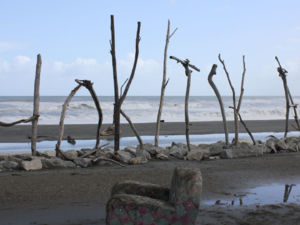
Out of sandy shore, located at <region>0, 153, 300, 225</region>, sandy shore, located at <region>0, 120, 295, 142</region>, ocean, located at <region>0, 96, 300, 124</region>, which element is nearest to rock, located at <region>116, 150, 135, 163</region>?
sandy shore, located at <region>0, 153, 300, 225</region>

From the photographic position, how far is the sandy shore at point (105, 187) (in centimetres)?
565

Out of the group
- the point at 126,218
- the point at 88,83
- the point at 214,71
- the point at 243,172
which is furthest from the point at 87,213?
the point at 214,71

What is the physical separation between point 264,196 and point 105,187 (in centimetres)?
246

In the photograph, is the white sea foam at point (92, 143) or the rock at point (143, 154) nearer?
the rock at point (143, 154)

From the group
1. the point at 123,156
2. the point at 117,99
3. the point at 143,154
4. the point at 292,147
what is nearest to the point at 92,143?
the point at 117,99

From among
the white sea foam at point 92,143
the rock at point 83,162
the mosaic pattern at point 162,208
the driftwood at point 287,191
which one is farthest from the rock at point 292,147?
the mosaic pattern at point 162,208

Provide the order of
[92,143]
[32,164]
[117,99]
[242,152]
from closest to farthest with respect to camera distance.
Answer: [32,164] < [117,99] < [242,152] < [92,143]

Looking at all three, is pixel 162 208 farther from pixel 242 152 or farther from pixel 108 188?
pixel 242 152

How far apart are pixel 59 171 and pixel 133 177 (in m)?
1.55

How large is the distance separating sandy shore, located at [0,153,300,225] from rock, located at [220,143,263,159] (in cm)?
39

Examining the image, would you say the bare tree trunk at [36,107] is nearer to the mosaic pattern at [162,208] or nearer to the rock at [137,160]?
the rock at [137,160]

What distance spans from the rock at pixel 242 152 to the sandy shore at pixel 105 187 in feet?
1.29

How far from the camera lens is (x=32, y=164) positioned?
360 inches

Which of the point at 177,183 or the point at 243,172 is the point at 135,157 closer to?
the point at 243,172
